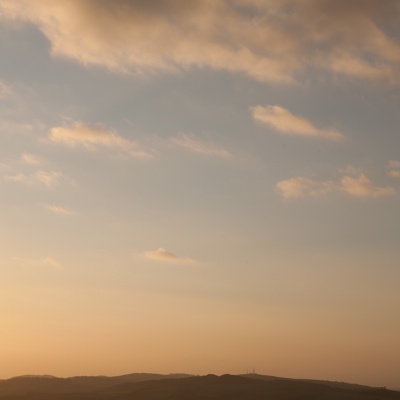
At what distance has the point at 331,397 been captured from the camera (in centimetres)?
7550

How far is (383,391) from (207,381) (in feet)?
78.3

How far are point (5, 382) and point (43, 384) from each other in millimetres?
21480

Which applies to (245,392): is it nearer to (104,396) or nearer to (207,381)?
(207,381)

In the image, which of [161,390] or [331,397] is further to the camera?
[161,390]

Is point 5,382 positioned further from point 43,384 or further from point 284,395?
point 284,395

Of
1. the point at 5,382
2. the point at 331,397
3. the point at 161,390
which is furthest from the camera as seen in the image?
the point at 5,382

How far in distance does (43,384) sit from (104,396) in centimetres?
5216

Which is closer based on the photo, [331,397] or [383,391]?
[331,397]

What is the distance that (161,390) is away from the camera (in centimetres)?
9044

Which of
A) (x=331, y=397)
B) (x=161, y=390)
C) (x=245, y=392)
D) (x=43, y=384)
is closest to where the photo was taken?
(x=331, y=397)

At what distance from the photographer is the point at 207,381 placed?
302ft

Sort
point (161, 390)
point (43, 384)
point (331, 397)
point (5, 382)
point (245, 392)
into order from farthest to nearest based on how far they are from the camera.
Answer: point (5, 382) → point (43, 384) → point (161, 390) → point (245, 392) → point (331, 397)

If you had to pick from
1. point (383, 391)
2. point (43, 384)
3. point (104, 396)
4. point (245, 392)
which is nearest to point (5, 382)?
point (43, 384)

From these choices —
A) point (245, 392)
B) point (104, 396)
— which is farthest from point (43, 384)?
point (245, 392)
